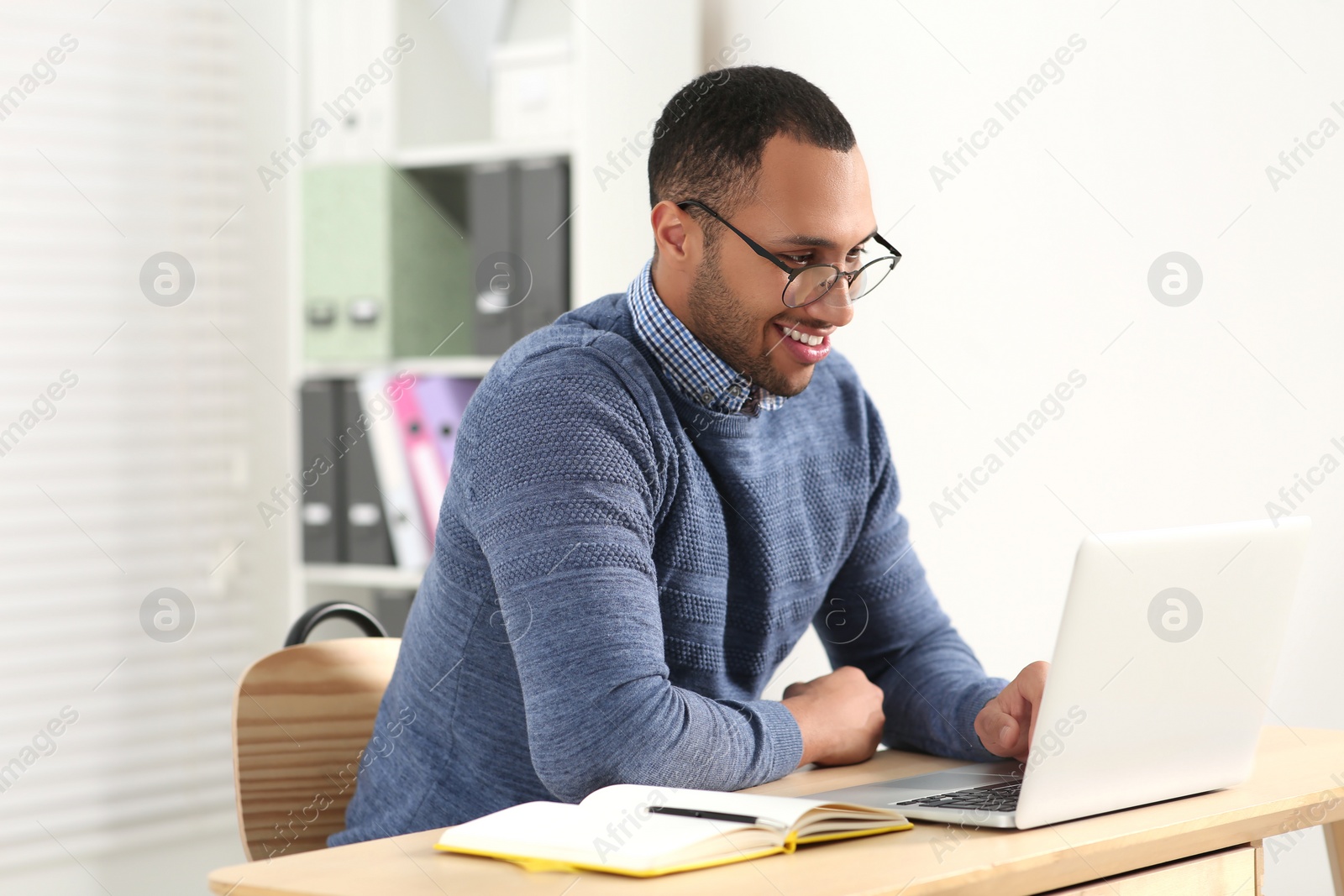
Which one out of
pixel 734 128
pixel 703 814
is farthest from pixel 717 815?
pixel 734 128

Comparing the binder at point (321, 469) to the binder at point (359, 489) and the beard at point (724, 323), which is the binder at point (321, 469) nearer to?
the binder at point (359, 489)

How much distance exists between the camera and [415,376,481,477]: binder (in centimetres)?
274

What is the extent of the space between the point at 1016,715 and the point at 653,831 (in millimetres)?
506

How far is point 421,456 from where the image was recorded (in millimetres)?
2756

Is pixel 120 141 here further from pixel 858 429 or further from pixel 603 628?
pixel 603 628

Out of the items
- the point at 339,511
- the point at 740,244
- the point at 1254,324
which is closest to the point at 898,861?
the point at 740,244

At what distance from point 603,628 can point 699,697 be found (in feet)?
0.38

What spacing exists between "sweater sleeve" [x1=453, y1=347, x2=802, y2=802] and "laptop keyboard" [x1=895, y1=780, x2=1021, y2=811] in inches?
6.3

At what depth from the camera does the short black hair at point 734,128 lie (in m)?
1.32

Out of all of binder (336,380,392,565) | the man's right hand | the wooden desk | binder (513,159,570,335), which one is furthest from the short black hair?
binder (336,380,392,565)

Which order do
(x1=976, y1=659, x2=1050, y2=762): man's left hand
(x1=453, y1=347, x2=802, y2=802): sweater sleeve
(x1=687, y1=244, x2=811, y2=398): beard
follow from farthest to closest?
(x1=687, y1=244, x2=811, y2=398): beard
(x1=976, y1=659, x2=1050, y2=762): man's left hand
(x1=453, y1=347, x2=802, y2=802): sweater sleeve

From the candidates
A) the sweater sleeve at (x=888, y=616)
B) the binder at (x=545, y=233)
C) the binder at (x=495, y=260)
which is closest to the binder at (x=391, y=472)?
the binder at (x=495, y=260)

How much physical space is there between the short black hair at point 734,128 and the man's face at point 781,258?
2cm

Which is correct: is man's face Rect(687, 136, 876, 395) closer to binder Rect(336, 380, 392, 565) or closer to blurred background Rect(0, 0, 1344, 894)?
blurred background Rect(0, 0, 1344, 894)
